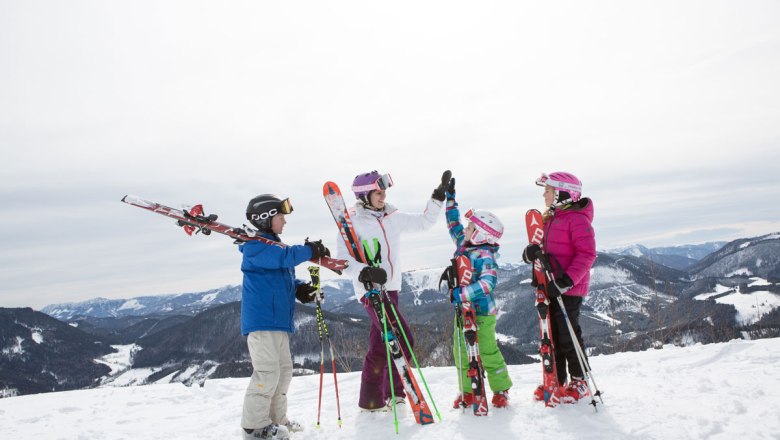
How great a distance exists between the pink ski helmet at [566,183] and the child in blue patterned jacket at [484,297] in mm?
735

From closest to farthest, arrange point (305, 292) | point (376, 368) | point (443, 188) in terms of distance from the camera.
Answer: point (376, 368) → point (305, 292) → point (443, 188)

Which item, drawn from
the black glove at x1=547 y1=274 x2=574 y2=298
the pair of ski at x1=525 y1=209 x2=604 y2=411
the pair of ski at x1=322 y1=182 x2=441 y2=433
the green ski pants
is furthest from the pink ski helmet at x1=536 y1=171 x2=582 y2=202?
the pair of ski at x1=322 y1=182 x2=441 y2=433

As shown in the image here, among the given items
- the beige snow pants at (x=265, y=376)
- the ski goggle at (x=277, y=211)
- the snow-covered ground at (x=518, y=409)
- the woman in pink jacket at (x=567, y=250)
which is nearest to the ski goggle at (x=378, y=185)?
the ski goggle at (x=277, y=211)

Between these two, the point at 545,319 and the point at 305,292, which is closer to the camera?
the point at 545,319

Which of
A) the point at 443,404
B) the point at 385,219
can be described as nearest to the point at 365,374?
the point at 443,404

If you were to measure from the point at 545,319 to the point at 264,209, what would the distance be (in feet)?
11.1

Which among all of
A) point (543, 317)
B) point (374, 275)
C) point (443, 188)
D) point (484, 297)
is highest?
point (443, 188)

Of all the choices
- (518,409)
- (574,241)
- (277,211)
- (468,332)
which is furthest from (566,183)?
(277,211)

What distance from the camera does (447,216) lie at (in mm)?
5559

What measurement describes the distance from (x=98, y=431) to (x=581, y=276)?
6.59 metres

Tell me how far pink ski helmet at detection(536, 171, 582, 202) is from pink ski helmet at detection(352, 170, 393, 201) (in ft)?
6.01

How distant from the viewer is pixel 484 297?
16.0 ft

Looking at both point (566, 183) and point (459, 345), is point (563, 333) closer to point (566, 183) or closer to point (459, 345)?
point (459, 345)

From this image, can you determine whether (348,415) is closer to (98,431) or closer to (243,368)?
(98,431)
